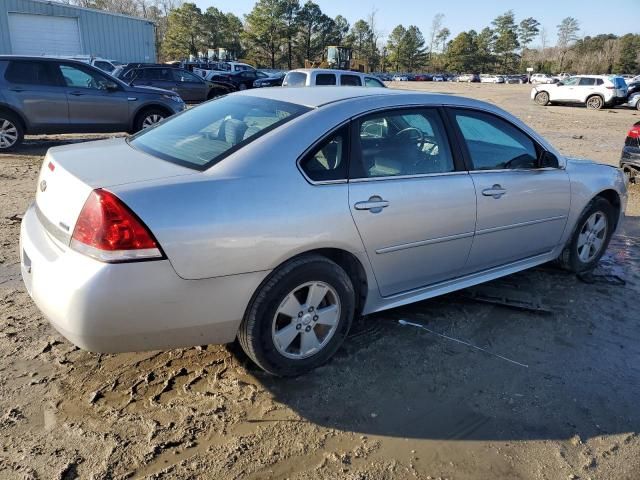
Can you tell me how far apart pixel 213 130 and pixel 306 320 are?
129cm

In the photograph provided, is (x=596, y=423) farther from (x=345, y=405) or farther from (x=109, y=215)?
(x=109, y=215)

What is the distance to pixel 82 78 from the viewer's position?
10.3 metres

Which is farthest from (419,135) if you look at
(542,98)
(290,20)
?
(290,20)

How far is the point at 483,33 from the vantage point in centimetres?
11381

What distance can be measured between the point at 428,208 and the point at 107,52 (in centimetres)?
3316

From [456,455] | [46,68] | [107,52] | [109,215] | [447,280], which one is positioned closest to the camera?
[109,215]

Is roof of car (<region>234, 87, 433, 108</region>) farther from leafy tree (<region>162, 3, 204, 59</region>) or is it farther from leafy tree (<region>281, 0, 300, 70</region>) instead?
leafy tree (<region>281, 0, 300, 70</region>)

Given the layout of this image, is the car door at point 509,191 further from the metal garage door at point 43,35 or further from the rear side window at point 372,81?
the metal garage door at point 43,35

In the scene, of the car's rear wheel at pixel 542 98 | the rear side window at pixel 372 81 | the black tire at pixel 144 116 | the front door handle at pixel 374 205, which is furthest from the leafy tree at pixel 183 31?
the front door handle at pixel 374 205

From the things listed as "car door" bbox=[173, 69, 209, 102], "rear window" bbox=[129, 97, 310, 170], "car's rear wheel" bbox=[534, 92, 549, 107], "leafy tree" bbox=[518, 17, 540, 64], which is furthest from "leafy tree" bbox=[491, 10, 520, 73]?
"rear window" bbox=[129, 97, 310, 170]

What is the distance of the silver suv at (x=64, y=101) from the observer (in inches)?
381

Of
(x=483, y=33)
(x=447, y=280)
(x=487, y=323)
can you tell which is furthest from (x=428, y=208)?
(x=483, y=33)

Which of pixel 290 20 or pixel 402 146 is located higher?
pixel 290 20

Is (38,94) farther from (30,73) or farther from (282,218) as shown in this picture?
(282,218)
